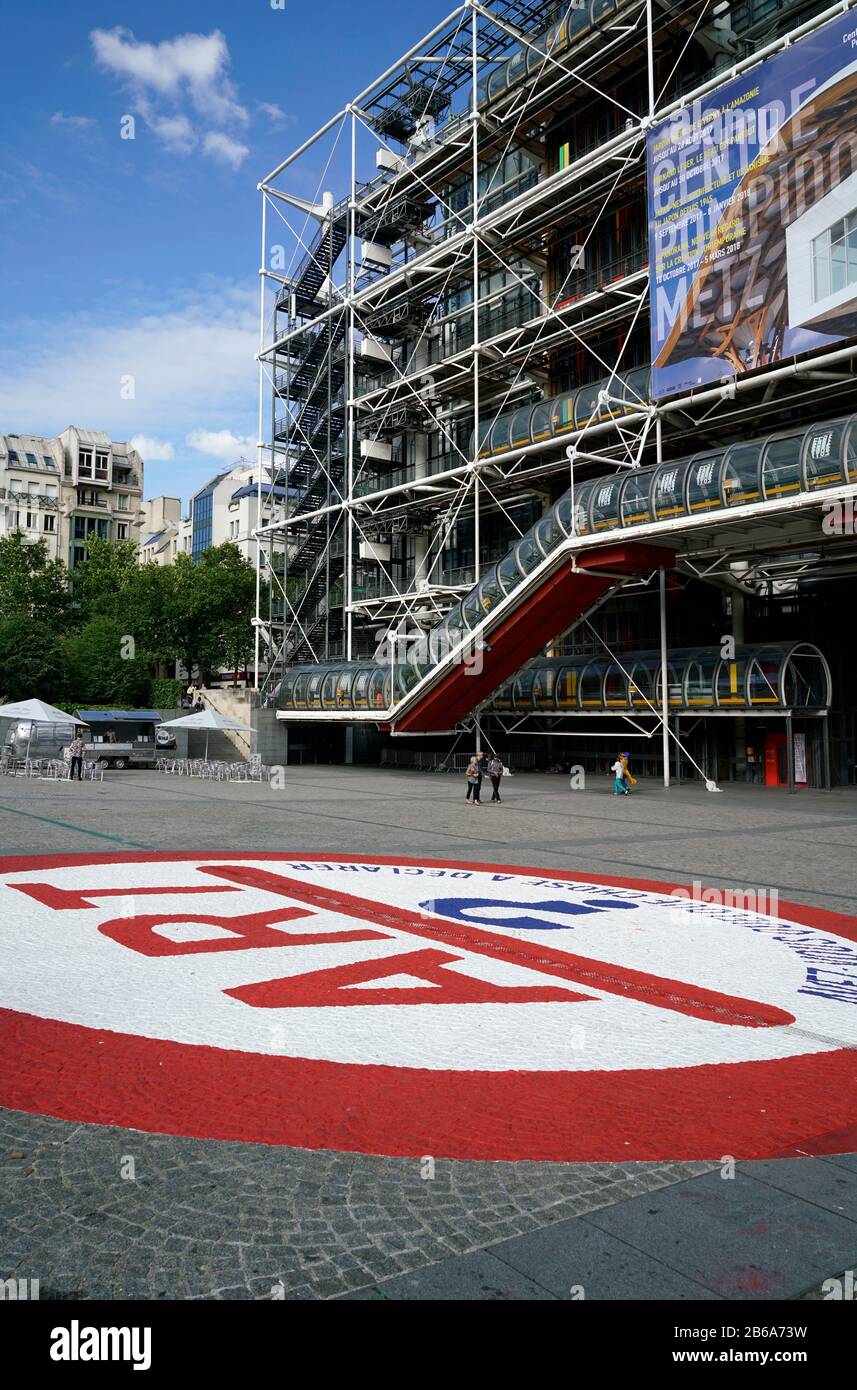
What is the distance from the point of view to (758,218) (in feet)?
85.3

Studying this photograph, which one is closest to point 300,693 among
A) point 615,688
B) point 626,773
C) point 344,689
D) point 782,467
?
point 344,689

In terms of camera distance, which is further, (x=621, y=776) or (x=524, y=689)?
(x=524, y=689)

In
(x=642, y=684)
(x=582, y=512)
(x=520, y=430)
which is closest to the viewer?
(x=582, y=512)

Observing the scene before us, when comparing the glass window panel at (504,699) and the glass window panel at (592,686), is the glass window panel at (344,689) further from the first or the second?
the glass window panel at (592,686)

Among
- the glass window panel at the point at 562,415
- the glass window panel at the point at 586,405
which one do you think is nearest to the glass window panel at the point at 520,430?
the glass window panel at the point at 562,415

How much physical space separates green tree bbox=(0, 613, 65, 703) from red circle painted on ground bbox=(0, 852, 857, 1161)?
2055 inches

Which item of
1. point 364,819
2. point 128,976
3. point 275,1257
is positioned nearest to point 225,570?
point 364,819

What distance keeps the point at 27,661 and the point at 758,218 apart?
141 ft

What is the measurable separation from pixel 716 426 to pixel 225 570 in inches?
1659

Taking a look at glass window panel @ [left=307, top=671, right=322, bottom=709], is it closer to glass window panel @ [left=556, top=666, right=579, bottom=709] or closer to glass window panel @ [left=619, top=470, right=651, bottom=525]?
glass window panel @ [left=556, top=666, right=579, bottom=709]

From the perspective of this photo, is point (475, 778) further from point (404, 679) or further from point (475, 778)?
point (404, 679)

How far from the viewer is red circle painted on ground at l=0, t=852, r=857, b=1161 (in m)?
4.70

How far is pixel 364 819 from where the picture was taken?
1983 centimetres

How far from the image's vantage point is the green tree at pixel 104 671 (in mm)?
58250
